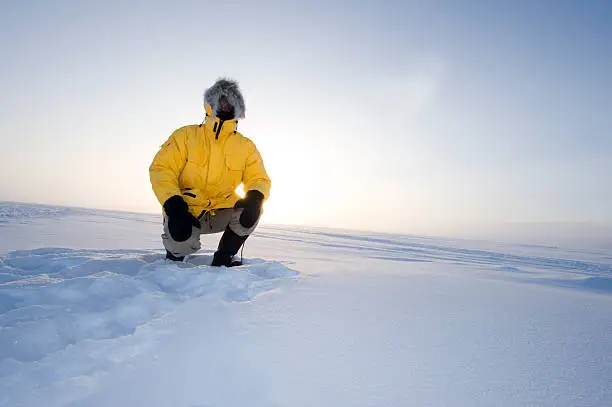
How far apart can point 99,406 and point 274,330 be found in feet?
2.10

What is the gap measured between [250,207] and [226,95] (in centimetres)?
95

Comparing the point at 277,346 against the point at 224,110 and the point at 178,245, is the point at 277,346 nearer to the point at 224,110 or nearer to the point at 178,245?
the point at 178,245

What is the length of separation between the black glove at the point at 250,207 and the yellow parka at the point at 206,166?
66 mm

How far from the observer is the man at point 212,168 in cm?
267

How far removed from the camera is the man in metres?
2.67

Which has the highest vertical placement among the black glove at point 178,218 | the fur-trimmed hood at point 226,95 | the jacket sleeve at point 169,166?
the fur-trimmed hood at point 226,95

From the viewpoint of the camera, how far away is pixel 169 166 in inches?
105

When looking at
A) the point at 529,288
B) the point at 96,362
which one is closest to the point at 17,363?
the point at 96,362

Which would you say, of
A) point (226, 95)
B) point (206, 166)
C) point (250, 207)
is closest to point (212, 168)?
point (206, 166)

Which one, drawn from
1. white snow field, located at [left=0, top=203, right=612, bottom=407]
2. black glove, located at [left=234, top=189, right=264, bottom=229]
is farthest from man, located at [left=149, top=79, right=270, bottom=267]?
white snow field, located at [left=0, top=203, right=612, bottom=407]

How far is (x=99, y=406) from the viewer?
30.3 inches

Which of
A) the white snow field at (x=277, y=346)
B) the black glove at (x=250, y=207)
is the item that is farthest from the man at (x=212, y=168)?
the white snow field at (x=277, y=346)

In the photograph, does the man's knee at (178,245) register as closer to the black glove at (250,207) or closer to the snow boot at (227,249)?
the snow boot at (227,249)

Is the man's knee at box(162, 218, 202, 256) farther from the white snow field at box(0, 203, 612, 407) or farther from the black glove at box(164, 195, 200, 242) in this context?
the white snow field at box(0, 203, 612, 407)
